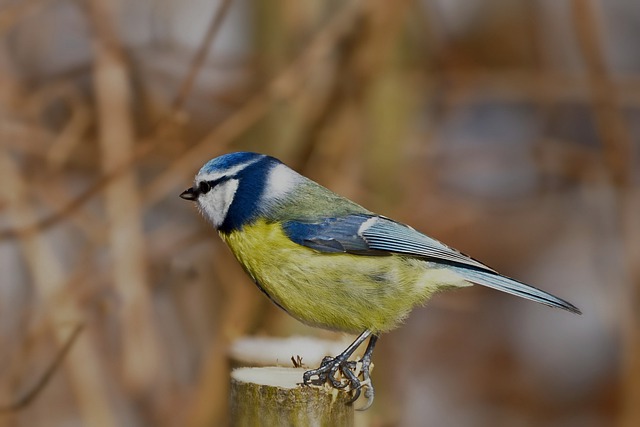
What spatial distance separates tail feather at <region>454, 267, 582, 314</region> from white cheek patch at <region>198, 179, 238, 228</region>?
59cm

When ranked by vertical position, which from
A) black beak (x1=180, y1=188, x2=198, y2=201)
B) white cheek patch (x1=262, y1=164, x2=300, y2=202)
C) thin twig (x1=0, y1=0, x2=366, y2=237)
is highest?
thin twig (x1=0, y1=0, x2=366, y2=237)

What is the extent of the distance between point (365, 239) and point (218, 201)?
1.25 feet

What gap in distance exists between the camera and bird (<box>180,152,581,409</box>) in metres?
2.09

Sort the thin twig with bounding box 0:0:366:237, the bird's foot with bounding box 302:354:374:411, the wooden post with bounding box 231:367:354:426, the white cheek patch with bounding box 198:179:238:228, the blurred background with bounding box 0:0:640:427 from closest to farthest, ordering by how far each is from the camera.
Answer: the wooden post with bounding box 231:367:354:426, the bird's foot with bounding box 302:354:374:411, the white cheek patch with bounding box 198:179:238:228, the thin twig with bounding box 0:0:366:237, the blurred background with bounding box 0:0:640:427

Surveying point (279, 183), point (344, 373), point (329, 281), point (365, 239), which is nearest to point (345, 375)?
point (344, 373)

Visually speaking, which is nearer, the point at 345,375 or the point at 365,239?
the point at 345,375

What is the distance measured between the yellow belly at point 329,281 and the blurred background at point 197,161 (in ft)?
2.06

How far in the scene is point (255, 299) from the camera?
3.48 metres

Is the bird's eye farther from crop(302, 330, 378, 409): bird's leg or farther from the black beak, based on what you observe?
crop(302, 330, 378, 409): bird's leg

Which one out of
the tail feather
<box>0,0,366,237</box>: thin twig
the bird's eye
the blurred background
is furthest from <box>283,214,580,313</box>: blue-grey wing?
<box>0,0,366,237</box>: thin twig

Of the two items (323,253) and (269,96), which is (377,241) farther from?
(269,96)

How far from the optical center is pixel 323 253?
2.13m

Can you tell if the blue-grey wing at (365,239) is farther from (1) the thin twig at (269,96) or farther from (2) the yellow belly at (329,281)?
(1) the thin twig at (269,96)

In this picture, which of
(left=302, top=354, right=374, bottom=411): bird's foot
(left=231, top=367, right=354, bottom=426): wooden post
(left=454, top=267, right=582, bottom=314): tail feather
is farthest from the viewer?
(left=454, top=267, right=582, bottom=314): tail feather
